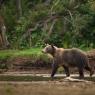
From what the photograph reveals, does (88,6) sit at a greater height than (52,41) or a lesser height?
greater

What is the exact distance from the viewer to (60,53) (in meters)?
23.5

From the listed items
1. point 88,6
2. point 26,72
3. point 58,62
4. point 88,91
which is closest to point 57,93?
point 88,91

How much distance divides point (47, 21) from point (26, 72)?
5.39m

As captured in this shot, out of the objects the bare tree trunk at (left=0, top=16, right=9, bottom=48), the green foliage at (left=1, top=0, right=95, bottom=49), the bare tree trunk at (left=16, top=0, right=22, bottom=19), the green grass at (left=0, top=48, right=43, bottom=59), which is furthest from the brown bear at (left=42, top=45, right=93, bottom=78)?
the bare tree trunk at (left=16, top=0, right=22, bottom=19)

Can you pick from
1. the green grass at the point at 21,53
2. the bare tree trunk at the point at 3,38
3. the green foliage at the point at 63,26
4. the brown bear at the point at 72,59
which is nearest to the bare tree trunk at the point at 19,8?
the green foliage at the point at 63,26

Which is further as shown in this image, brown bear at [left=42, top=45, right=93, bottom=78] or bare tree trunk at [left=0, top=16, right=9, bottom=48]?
bare tree trunk at [left=0, top=16, right=9, bottom=48]

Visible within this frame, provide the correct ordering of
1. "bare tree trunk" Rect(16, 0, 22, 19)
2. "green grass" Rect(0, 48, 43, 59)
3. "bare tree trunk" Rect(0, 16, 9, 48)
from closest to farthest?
1. "green grass" Rect(0, 48, 43, 59)
2. "bare tree trunk" Rect(0, 16, 9, 48)
3. "bare tree trunk" Rect(16, 0, 22, 19)

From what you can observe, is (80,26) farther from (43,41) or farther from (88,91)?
(88,91)

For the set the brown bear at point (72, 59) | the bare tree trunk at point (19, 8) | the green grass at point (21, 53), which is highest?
the bare tree trunk at point (19, 8)

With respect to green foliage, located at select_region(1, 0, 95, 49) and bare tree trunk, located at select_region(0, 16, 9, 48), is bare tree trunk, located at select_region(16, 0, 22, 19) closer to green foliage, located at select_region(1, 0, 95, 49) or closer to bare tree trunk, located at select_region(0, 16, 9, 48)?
green foliage, located at select_region(1, 0, 95, 49)

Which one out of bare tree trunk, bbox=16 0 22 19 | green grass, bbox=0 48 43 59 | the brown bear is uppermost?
bare tree trunk, bbox=16 0 22 19

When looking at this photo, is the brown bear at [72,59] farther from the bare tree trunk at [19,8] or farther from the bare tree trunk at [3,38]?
the bare tree trunk at [19,8]

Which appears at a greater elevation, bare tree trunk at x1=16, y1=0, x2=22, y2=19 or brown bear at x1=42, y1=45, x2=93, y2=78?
bare tree trunk at x1=16, y1=0, x2=22, y2=19

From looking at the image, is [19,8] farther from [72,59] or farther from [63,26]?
[72,59]
